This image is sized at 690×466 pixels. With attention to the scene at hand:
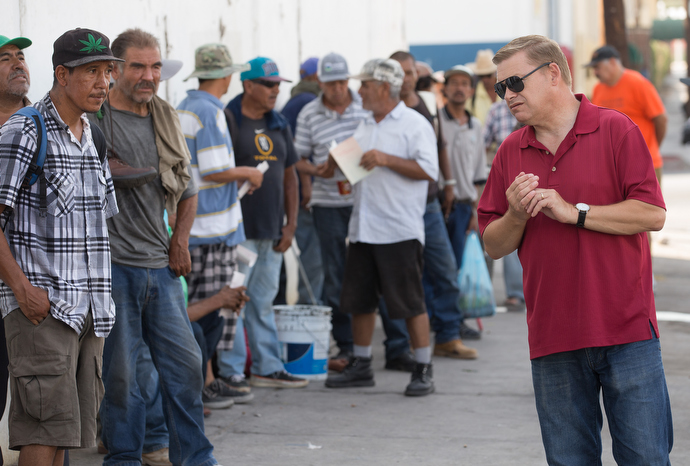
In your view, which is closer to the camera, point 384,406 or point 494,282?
point 384,406

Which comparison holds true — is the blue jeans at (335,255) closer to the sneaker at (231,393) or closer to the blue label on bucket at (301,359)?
the blue label on bucket at (301,359)

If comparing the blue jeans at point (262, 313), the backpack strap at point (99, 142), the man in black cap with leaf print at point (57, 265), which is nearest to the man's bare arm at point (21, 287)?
the man in black cap with leaf print at point (57, 265)

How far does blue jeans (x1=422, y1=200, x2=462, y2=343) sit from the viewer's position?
7.05 m

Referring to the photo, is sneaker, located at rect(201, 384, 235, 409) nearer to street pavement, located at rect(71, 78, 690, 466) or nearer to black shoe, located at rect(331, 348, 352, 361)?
street pavement, located at rect(71, 78, 690, 466)

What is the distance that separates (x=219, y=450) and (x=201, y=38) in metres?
3.30

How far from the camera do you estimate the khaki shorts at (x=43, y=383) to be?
3.32 m

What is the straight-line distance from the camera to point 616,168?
3018 mm

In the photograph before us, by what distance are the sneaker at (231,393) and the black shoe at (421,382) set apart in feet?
3.50

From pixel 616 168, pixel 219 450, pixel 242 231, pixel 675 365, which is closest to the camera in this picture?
pixel 616 168

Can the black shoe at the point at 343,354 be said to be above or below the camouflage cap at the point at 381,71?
below

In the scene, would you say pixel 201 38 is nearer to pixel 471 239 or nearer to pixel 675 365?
pixel 471 239

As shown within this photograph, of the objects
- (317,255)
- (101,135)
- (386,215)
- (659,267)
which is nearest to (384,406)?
(386,215)

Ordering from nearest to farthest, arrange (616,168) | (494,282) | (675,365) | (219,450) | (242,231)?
(616,168)
(219,450)
(242,231)
(675,365)
(494,282)

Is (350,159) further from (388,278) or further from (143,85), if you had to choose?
(143,85)
